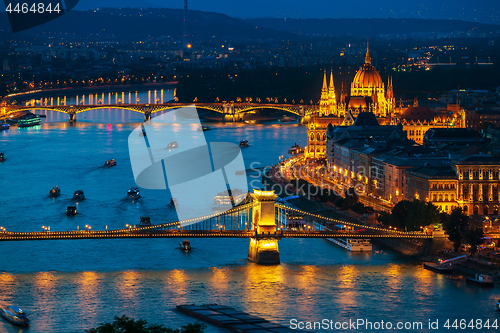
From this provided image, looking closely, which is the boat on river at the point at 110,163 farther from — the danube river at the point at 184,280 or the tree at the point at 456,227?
the tree at the point at 456,227

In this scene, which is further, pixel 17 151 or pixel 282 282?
pixel 17 151

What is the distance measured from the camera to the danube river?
12.6 m

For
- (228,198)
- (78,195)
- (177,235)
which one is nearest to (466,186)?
(228,198)

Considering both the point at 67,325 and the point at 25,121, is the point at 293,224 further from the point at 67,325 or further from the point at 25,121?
the point at 25,121

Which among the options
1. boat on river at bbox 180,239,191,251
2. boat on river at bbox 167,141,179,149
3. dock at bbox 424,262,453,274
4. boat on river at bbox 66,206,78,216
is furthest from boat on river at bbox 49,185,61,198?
boat on river at bbox 167,141,179,149

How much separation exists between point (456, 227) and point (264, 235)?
266 centimetres

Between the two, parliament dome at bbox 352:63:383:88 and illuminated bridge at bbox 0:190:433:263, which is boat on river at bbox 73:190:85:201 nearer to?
illuminated bridge at bbox 0:190:433:263

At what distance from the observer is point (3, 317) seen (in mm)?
12250

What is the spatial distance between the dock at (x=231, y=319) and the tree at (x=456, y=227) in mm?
4114

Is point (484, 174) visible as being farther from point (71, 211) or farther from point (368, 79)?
point (368, 79)

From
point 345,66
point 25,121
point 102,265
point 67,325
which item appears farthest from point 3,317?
point 345,66

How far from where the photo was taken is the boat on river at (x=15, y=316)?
11.9 meters

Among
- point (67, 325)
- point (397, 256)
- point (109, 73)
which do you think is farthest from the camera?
point (109, 73)

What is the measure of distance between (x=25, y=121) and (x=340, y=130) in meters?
14.3
